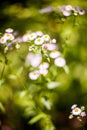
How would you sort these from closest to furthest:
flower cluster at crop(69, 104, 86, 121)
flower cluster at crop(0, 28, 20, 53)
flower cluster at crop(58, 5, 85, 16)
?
flower cluster at crop(69, 104, 86, 121) < flower cluster at crop(0, 28, 20, 53) < flower cluster at crop(58, 5, 85, 16)

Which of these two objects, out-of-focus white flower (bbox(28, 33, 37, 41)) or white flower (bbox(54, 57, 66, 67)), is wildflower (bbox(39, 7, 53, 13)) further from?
white flower (bbox(54, 57, 66, 67))

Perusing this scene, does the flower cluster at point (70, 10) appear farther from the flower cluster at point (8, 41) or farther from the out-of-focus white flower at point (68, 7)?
the flower cluster at point (8, 41)

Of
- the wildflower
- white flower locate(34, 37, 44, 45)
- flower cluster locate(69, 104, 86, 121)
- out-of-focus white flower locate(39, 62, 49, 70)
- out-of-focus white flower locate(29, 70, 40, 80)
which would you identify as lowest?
flower cluster locate(69, 104, 86, 121)

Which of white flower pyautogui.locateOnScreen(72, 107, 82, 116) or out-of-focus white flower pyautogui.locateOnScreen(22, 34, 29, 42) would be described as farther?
out-of-focus white flower pyautogui.locateOnScreen(22, 34, 29, 42)

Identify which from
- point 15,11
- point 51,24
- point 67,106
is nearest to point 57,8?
point 51,24

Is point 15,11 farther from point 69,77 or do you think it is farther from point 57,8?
point 69,77

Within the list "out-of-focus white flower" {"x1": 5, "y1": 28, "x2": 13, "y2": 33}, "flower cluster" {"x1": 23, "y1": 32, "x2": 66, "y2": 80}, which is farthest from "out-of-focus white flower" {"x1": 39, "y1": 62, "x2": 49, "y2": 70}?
"out-of-focus white flower" {"x1": 5, "y1": 28, "x2": 13, "y2": 33}

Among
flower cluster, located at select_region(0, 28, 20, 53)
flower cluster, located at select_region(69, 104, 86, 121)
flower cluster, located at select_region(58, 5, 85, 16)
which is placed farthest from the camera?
flower cluster, located at select_region(58, 5, 85, 16)

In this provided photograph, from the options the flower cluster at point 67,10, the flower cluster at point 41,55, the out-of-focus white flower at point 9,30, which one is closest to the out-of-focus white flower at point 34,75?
the flower cluster at point 41,55
